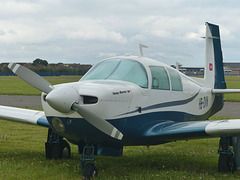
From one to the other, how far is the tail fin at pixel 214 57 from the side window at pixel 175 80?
3120mm

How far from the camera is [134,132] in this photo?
661 centimetres

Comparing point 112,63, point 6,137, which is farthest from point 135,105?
point 6,137

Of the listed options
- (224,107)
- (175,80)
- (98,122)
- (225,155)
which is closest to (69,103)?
(98,122)

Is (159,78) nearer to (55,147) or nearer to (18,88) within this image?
(55,147)

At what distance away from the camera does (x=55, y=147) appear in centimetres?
842

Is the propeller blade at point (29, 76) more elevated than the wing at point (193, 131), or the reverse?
the propeller blade at point (29, 76)

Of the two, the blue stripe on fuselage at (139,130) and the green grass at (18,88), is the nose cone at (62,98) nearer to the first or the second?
the blue stripe on fuselage at (139,130)

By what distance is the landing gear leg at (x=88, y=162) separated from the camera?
620cm

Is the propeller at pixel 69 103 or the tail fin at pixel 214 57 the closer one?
the propeller at pixel 69 103

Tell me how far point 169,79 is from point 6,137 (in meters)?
6.03

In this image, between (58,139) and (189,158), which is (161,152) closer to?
(189,158)

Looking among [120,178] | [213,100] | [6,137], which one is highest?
[213,100]

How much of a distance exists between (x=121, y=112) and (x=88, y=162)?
3.43 feet

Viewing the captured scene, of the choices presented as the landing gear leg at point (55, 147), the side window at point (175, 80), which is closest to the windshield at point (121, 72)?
the side window at point (175, 80)
